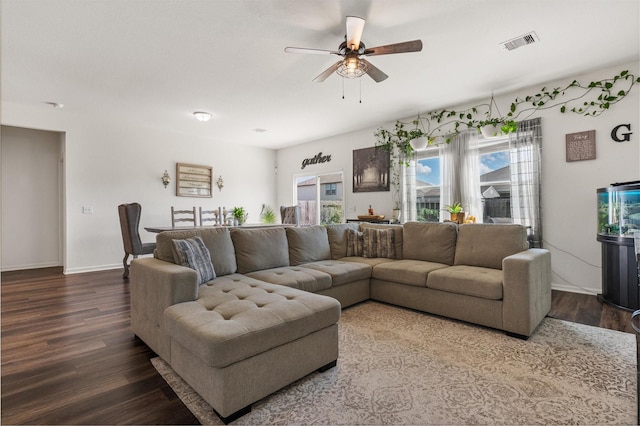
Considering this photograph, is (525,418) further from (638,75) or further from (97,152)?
(97,152)

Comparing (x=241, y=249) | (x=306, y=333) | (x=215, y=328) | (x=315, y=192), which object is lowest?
(x=306, y=333)

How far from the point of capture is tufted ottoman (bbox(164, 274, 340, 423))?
1.53 m

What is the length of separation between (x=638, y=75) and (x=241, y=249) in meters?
4.82

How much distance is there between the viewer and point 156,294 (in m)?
2.13

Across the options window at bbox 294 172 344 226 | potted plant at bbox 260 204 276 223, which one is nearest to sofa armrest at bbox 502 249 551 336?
window at bbox 294 172 344 226

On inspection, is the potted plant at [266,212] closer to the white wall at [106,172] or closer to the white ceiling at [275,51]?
the white wall at [106,172]

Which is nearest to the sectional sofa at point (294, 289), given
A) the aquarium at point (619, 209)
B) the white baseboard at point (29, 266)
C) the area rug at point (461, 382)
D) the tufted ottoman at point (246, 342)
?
the tufted ottoman at point (246, 342)

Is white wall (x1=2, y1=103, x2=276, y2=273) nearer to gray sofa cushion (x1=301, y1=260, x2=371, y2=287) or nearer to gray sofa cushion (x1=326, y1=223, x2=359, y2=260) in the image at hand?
gray sofa cushion (x1=326, y1=223, x2=359, y2=260)

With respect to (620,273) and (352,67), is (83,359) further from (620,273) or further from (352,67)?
(620,273)

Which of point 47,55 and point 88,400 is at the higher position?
point 47,55

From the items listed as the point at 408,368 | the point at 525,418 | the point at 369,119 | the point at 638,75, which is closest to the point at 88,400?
the point at 408,368

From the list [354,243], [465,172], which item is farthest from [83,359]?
[465,172]

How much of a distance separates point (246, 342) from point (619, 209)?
404cm

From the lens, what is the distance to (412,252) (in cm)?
381
